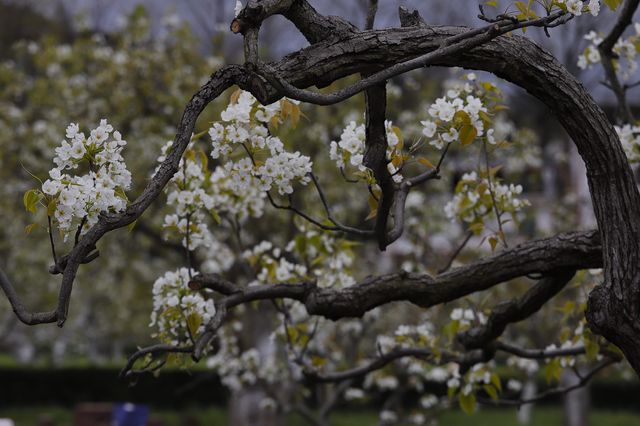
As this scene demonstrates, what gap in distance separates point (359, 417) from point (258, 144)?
1376 cm

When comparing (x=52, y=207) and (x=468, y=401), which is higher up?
(x=52, y=207)

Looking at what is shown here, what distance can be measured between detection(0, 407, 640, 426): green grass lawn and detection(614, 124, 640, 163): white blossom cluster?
11324 mm

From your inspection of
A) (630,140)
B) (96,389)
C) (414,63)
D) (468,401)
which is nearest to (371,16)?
(414,63)

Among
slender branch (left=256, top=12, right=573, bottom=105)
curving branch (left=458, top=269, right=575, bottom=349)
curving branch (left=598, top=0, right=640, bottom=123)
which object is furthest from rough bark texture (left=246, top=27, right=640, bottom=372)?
curving branch (left=598, top=0, right=640, bottom=123)

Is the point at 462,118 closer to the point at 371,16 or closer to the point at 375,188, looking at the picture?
the point at 371,16

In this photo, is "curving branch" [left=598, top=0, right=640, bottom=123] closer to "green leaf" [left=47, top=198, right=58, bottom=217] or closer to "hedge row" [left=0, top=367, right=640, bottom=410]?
"green leaf" [left=47, top=198, right=58, bottom=217]

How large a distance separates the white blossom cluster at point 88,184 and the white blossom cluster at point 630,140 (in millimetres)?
2148

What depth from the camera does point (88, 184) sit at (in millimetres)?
2168

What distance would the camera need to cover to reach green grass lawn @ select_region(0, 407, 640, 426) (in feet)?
49.7

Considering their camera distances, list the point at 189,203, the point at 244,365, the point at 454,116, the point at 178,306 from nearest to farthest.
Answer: the point at 454,116
the point at 178,306
the point at 189,203
the point at 244,365

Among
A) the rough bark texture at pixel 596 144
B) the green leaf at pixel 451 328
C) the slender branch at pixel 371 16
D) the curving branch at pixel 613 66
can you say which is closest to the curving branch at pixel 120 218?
the rough bark texture at pixel 596 144

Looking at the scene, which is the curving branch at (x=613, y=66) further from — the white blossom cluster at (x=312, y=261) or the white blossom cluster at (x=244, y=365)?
the white blossom cluster at (x=244, y=365)

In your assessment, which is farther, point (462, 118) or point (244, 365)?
point (244, 365)

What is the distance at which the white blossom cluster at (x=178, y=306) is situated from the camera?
121 inches
